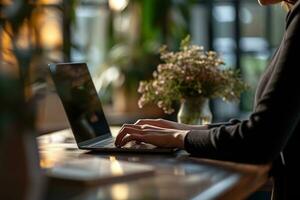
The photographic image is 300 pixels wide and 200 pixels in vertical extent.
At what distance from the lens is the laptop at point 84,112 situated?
206cm

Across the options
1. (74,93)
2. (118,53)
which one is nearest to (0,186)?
(74,93)

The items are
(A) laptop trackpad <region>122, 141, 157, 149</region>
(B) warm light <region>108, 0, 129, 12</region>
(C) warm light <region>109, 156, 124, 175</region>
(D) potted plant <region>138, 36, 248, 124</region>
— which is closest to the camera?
(C) warm light <region>109, 156, 124, 175</region>

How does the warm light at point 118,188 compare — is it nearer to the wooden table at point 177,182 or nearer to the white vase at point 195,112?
the wooden table at point 177,182

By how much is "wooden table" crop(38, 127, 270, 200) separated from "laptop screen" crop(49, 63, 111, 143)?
0.52 ft

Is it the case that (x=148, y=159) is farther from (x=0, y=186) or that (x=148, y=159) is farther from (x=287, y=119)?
(x=0, y=186)

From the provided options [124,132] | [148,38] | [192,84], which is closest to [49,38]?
[124,132]

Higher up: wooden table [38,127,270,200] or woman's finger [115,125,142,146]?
woman's finger [115,125,142,146]

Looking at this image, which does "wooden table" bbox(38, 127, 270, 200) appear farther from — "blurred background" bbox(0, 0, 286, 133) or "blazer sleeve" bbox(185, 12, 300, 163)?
"blurred background" bbox(0, 0, 286, 133)

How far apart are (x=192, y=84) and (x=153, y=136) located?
1.96 feet

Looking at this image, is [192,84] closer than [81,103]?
No

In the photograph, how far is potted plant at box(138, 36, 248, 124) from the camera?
252 centimetres

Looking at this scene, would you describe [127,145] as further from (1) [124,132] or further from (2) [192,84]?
(2) [192,84]

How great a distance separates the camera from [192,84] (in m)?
2.52

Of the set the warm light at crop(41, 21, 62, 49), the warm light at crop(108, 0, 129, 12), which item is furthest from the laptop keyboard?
the warm light at crop(108, 0, 129, 12)
